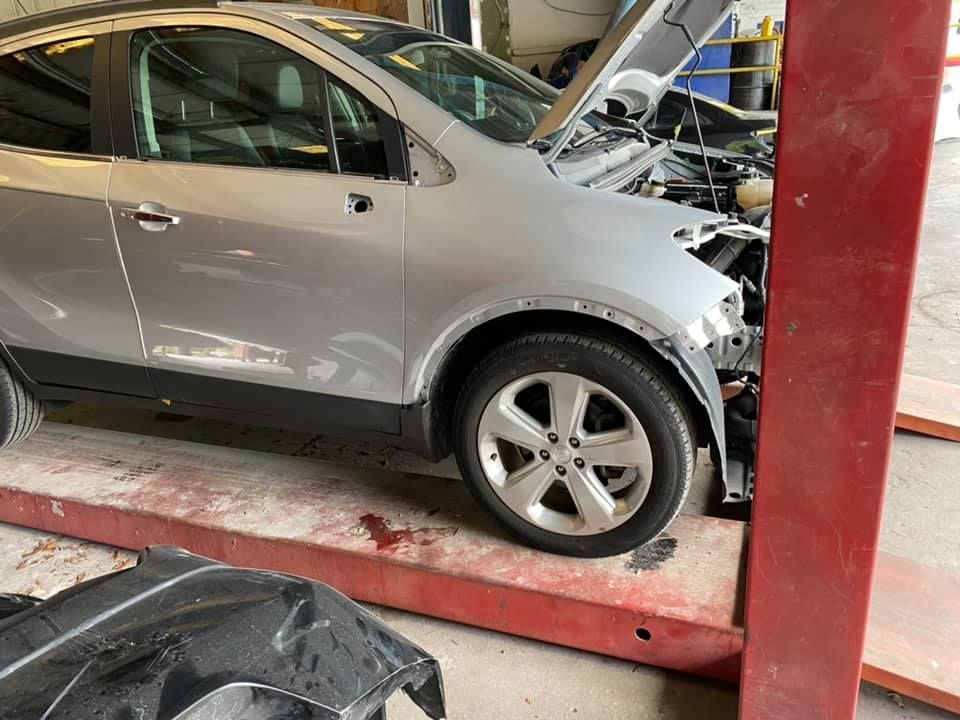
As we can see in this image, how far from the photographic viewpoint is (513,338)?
2.12 meters

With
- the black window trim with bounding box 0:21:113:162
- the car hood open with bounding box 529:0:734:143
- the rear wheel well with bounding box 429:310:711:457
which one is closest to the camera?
the car hood open with bounding box 529:0:734:143

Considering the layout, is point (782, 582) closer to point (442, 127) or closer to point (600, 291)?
point (600, 291)

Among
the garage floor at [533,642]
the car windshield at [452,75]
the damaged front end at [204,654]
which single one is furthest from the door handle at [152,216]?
the damaged front end at [204,654]

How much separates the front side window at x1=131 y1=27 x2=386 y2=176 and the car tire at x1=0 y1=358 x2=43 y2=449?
1.06 metres

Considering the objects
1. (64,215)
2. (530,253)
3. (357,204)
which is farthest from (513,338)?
(64,215)

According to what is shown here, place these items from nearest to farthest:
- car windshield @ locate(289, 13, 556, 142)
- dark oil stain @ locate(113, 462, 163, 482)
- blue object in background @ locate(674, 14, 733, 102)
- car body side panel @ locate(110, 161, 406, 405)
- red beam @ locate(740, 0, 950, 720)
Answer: red beam @ locate(740, 0, 950, 720) < car body side panel @ locate(110, 161, 406, 405) < car windshield @ locate(289, 13, 556, 142) < dark oil stain @ locate(113, 462, 163, 482) < blue object in background @ locate(674, 14, 733, 102)

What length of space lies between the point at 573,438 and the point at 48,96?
200 cm

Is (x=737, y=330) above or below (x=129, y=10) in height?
below

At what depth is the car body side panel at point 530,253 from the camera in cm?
191

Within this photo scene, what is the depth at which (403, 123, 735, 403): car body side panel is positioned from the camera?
1.91 meters

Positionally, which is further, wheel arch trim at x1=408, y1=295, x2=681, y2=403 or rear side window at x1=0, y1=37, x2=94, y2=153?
rear side window at x1=0, y1=37, x2=94, y2=153

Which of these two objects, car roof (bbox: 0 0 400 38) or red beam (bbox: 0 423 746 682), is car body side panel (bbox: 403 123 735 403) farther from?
car roof (bbox: 0 0 400 38)

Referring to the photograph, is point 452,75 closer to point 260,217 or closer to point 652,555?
point 260,217

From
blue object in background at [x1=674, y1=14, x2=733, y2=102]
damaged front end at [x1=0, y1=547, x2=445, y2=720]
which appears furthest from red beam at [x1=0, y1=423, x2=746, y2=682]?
blue object in background at [x1=674, y1=14, x2=733, y2=102]
